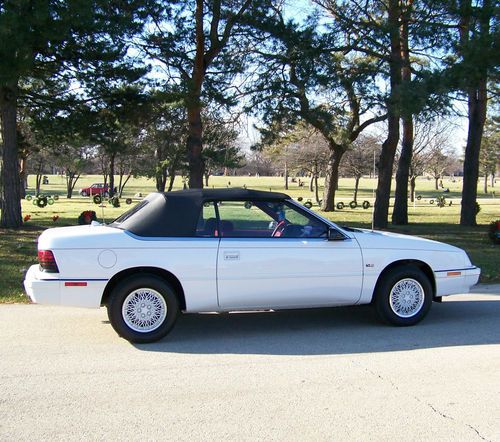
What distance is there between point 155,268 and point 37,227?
1255 cm

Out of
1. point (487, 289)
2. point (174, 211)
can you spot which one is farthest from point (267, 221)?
point (487, 289)

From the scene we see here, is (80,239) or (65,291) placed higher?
(80,239)

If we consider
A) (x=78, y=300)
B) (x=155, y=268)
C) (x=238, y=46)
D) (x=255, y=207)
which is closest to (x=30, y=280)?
(x=78, y=300)

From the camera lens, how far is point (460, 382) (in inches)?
185

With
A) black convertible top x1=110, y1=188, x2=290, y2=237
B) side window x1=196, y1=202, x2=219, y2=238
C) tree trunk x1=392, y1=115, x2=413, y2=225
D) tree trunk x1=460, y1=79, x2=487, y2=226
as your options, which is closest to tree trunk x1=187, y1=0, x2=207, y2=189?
tree trunk x1=392, y1=115, x2=413, y2=225

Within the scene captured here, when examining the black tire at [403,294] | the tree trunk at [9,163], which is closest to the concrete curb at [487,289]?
the black tire at [403,294]

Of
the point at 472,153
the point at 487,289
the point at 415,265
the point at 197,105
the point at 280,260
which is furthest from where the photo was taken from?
the point at 472,153

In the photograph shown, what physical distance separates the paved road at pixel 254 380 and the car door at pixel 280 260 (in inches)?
17.9

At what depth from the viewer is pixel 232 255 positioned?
19.4 ft

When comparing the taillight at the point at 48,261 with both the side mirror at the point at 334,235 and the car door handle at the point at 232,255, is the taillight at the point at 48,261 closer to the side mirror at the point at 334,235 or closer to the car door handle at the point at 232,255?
the car door handle at the point at 232,255

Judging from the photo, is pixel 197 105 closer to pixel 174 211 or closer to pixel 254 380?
pixel 174 211

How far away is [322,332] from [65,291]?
9.20 ft

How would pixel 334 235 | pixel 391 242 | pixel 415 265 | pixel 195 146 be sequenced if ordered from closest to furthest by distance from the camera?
pixel 334 235 < pixel 391 242 < pixel 415 265 < pixel 195 146

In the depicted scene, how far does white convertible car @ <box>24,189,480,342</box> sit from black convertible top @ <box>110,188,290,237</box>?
11 mm
